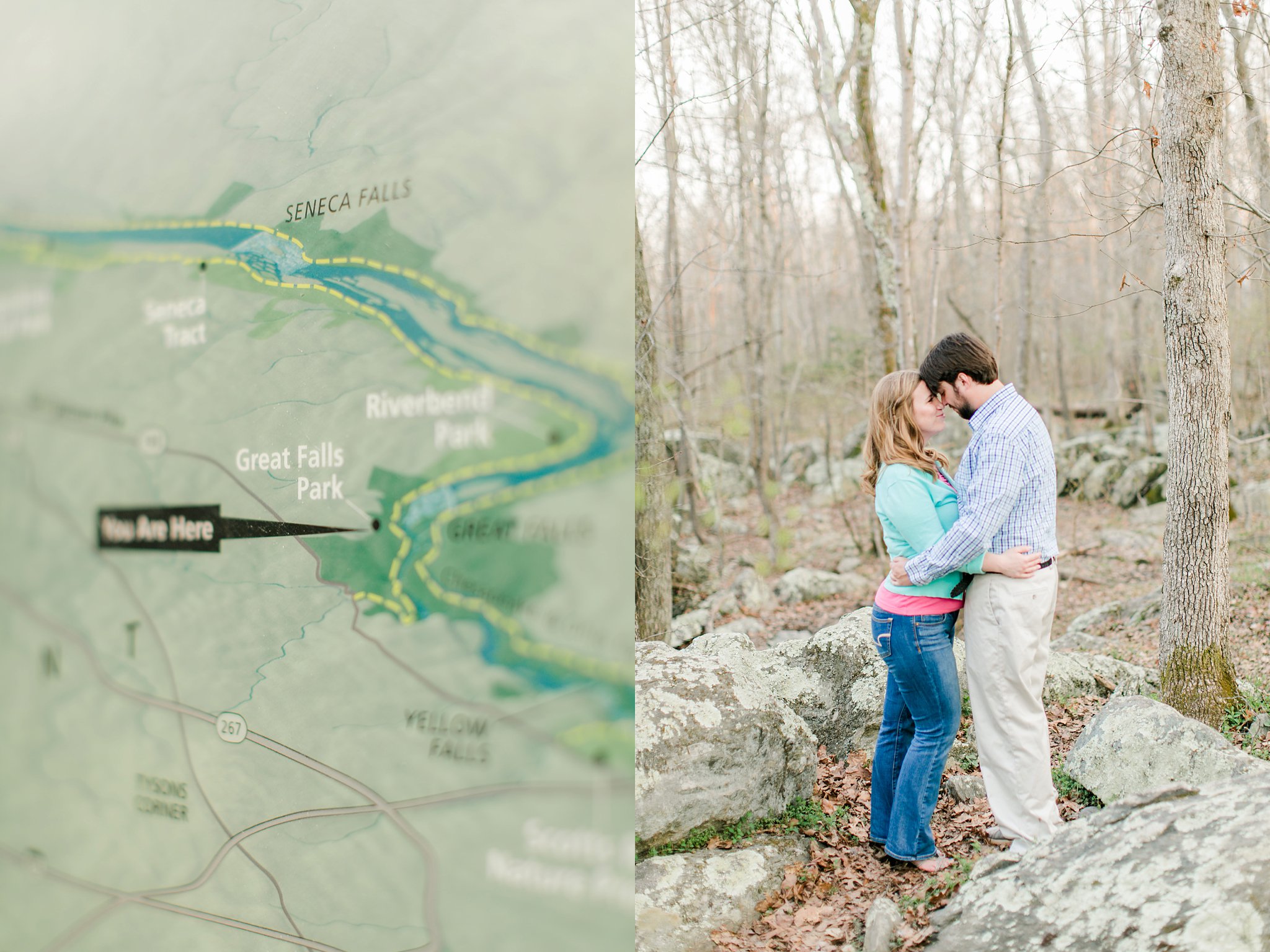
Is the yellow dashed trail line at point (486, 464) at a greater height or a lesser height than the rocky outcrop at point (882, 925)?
greater

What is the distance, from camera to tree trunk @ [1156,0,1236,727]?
451 centimetres

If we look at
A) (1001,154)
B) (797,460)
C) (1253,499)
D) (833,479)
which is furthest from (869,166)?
(797,460)

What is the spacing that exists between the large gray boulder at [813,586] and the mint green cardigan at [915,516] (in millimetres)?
6504

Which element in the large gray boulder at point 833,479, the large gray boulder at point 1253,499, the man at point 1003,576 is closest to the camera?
the man at point 1003,576

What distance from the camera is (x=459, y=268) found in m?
1.60

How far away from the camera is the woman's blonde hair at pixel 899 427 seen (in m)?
3.26

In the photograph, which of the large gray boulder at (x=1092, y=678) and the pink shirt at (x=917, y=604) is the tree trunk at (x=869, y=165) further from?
the pink shirt at (x=917, y=604)

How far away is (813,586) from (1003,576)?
687cm

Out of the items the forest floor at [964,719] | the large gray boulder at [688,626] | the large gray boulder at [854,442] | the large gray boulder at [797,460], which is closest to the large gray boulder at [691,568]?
the forest floor at [964,719]

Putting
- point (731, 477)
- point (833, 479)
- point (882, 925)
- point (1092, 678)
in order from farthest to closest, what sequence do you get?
point (731, 477) < point (833, 479) < point (1092, 678) < point (882, 925)

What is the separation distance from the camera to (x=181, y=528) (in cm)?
201

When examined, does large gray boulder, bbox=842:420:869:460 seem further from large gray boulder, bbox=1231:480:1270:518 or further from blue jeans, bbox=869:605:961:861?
blue jeans, bbox=869:605:961:861

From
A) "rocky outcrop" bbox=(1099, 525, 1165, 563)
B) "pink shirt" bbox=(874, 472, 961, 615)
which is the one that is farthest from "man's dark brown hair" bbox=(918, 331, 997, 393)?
"rocky outcrop" bbox=(1099, 525, 1165, 563)

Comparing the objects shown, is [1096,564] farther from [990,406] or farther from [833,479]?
[990,406]
